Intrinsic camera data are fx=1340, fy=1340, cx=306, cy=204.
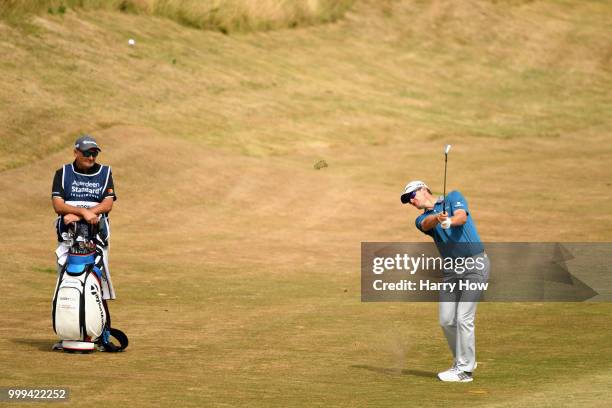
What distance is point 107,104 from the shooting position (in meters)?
40.2

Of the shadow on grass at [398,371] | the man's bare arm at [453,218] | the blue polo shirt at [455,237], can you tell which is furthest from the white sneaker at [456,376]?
the man's bare arm at [453,218]

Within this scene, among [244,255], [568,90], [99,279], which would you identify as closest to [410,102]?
[568,90]

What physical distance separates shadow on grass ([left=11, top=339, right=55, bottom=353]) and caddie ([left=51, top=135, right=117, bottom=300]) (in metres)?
1.06

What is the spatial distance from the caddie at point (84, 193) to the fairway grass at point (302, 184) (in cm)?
125

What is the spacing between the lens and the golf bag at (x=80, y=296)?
14148 mm

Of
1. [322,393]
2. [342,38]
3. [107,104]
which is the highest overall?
[342,38]

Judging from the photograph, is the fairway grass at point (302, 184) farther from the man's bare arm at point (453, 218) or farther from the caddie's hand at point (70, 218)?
the man's bare arm at point (453, 218)

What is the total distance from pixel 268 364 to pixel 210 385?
1744mm

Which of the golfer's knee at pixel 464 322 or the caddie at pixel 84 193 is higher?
the caddie at pixel 84 193

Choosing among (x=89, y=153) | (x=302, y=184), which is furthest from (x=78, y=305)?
(x=302, y=184)

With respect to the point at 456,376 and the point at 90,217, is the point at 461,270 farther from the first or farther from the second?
the point at 90,217

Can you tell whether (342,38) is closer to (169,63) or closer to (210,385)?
(169,63)

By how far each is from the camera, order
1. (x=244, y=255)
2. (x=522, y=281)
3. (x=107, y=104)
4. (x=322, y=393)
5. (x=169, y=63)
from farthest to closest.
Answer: (x=169, y=63), (x=107, y=104), (x=244, y=255), (x=522, y=281), (x=322, y=393)

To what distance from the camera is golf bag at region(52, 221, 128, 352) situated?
14.1 m
